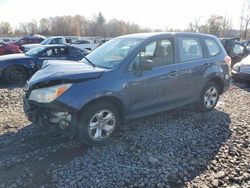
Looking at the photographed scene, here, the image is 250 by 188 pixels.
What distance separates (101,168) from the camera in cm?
396

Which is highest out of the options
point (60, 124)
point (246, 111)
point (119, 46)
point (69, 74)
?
point (119, 46)

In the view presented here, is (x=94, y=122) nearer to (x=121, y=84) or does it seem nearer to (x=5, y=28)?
(x=121, y=84)

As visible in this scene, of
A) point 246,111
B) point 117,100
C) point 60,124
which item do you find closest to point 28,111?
point 60,124

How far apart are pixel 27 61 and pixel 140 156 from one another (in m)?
7.04

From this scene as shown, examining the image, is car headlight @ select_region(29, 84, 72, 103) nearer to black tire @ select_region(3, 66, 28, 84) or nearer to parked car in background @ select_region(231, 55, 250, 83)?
black tire @ select_region(3, 66, 28, 84)

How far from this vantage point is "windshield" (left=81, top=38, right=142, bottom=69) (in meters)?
4.97

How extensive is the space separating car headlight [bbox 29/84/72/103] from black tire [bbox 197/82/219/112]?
10.5ft

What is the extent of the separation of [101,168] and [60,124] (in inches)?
37.6

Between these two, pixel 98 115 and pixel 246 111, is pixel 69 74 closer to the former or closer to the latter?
pixel 98 115

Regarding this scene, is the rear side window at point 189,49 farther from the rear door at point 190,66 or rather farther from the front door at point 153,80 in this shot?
the front door at point 153,80

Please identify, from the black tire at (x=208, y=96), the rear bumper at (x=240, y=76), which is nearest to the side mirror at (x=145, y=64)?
the black tire at (x=208, y=96)

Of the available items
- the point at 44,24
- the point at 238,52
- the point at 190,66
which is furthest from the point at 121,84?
the point at 44,24

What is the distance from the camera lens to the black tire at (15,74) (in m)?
9.65

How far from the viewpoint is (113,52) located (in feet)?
17.4
